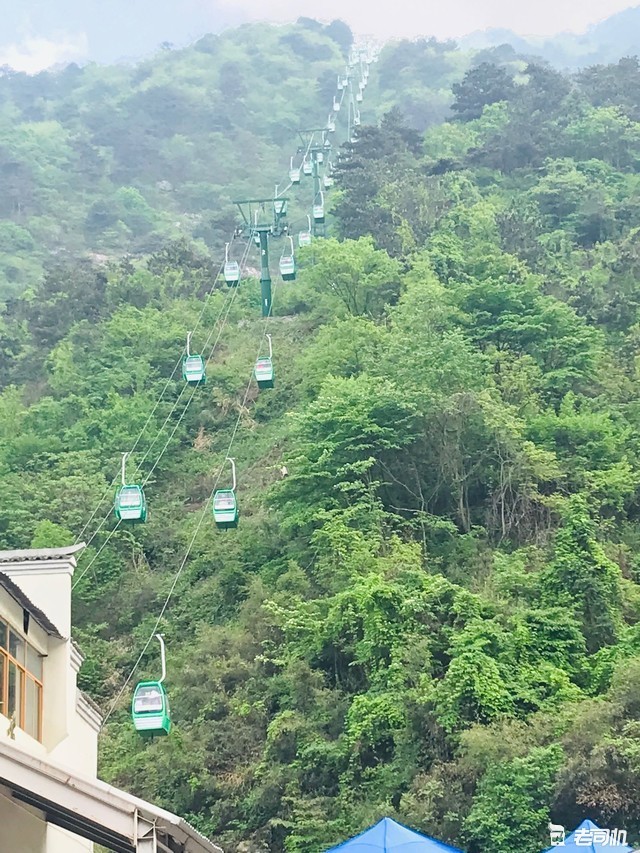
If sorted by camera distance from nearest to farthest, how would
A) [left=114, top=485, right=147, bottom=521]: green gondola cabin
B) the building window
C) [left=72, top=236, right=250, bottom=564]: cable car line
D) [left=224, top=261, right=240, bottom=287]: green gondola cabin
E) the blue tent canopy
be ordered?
the building window < the blue tent canopy < [left=114, top=485, right=147, bottom=521]: green gondola cabin < [left=72, top=236, right=250, bottom=564]: cable car line < [left=224, top=261, right=240, bottom=287]: green gondola cabin

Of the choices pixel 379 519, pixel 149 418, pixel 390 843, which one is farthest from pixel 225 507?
pixel 149 418

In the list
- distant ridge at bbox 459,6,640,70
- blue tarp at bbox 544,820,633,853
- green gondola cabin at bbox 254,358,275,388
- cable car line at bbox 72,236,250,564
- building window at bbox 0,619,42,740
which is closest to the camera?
building window at bbox 0,619,42,740

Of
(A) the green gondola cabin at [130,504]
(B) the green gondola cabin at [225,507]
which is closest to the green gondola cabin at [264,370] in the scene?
(B) the green gondola cabin at [225,507]

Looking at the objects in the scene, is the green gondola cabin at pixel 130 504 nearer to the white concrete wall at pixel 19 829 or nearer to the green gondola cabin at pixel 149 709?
the green gondola cabin at pixel 149 709

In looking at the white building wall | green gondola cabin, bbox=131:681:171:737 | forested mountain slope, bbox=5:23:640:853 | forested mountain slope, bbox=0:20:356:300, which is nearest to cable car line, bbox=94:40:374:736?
green gondola cabin, bbox=131:681:171:737

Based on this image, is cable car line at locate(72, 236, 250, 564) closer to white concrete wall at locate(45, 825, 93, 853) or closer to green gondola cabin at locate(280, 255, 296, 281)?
green gondola cabin at locate(280, 255, 296, 281)

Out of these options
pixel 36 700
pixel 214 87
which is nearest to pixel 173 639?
pixel 36 700
